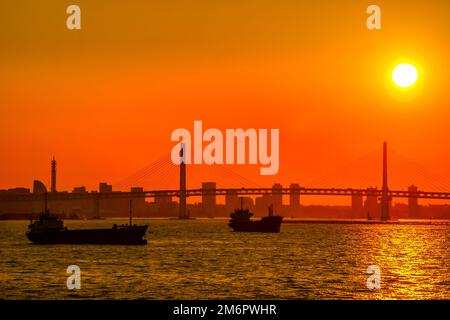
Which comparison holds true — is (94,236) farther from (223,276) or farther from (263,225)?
(263,225)

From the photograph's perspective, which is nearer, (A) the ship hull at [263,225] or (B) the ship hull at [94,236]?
(B) the ship hull at [94,236]

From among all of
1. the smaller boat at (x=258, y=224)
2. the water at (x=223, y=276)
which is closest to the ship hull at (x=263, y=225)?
the smaller boat at (x=258, y=224)

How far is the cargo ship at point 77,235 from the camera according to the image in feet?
294

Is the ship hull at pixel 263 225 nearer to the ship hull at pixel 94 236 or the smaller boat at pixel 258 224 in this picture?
the smaller boat at pixel 258 224

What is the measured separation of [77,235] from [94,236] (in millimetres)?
1977

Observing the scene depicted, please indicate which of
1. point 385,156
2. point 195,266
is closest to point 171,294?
point 195,266

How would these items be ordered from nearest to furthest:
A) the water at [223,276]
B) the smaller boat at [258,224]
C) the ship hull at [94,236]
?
the water at [223,276], the ship hull at [94,236], the smaller boat at [258,224]

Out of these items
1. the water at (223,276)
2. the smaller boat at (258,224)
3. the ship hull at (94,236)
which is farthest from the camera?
the smaller boat at (258,224)

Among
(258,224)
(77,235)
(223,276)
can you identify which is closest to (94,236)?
(77,235)

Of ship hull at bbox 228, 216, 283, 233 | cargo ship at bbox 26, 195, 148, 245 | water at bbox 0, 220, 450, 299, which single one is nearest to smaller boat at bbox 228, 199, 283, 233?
ship hull at bbox 228, 216, 283, 233

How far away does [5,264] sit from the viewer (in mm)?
58906

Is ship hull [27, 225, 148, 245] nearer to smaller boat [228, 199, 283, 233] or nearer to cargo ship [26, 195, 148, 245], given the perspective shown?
Answer: cargo ship [26, 195, 148, 245]

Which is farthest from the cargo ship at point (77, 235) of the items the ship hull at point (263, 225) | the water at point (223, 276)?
the ship hull at point (263, 225)
